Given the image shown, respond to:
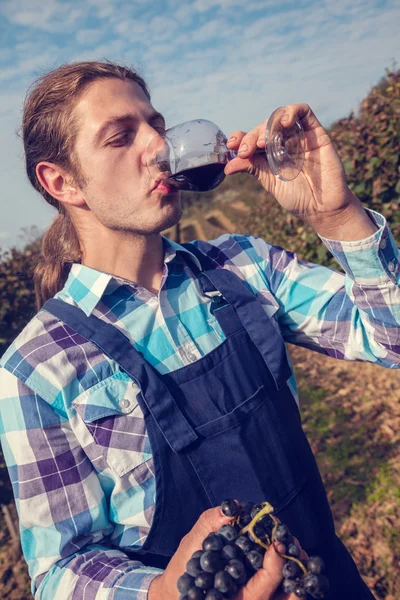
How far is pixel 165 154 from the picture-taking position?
6.09 feet

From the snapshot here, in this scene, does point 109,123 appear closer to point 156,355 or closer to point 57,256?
point 57,256

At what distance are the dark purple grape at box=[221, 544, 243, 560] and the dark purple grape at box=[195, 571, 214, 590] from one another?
0.17 feet

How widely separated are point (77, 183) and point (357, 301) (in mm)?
1281

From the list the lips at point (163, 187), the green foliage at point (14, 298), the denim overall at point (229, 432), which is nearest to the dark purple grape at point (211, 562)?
the denim overall at point (229, 432)

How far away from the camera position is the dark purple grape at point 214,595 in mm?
1070

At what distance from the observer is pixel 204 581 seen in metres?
1.08

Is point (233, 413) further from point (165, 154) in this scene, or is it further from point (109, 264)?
point (165, 154)

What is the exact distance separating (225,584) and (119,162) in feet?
4.99

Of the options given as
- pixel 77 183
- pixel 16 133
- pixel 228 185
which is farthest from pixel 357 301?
pixel 228 185

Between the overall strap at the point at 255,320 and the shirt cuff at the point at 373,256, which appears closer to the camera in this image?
the shirt cuff at the point at 373,256

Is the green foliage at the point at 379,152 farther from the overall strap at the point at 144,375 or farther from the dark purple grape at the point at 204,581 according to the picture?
the dark purple grape at the point at 204,581

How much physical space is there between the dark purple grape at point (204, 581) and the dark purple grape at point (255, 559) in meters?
0.10

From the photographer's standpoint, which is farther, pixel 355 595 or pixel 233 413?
pixel 355 595

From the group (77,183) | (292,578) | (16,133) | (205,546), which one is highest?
(16,133)
